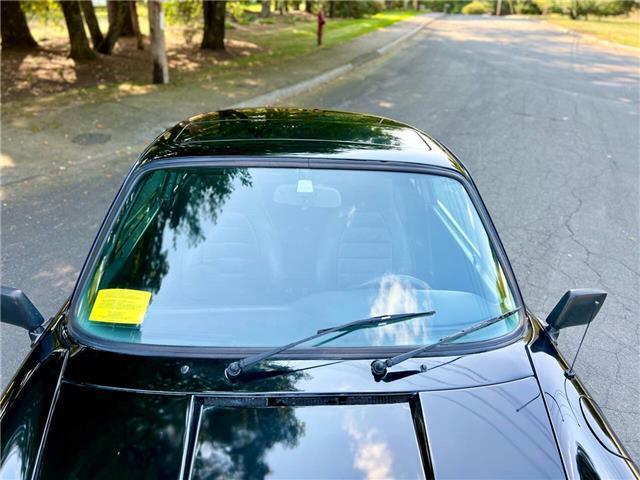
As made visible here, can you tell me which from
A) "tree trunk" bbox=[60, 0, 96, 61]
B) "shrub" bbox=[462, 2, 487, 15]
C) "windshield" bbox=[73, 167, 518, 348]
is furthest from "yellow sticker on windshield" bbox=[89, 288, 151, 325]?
"shrub" bbox=[462, 2, 487, 15]

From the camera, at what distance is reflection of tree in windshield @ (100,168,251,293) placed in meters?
2.36

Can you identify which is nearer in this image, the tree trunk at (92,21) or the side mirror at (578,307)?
the side mirror at (578,307)

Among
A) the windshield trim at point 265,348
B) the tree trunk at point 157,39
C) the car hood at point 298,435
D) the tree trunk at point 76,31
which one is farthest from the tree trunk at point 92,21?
the car hood at point 298,435

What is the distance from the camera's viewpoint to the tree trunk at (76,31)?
504 inches

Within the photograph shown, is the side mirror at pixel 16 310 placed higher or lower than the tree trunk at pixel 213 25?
higher

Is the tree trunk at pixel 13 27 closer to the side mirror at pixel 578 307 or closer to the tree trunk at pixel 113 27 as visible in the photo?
the tree trunk at pixel 113 27

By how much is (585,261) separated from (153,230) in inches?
173

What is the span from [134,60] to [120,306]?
14658 mm

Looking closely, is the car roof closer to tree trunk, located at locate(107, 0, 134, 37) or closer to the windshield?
the windshield

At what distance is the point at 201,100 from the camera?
10.9 meters

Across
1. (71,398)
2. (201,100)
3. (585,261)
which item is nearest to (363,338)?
(71,398)

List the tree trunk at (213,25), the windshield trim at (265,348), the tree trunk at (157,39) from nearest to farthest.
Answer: the windshield trim at (265,348), the tree trunk at (157,39), the tree trunk at (213,25)

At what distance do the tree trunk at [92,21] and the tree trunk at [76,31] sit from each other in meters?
1.33

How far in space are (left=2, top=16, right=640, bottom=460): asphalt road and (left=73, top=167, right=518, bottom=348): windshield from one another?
170 cm
